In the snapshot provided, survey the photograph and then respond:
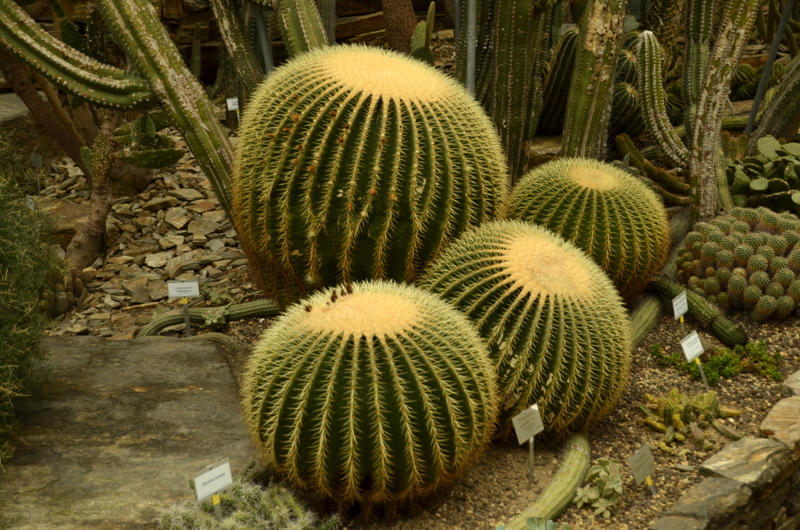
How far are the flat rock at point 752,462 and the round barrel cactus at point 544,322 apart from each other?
0.41 metres

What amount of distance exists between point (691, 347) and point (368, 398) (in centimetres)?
161

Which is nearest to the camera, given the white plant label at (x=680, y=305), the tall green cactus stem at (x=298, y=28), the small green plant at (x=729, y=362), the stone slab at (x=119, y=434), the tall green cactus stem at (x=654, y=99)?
the stone slab at (x=119, y=434)

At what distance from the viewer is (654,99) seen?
4.44 metres

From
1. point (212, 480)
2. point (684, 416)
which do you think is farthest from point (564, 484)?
point (212, 480)

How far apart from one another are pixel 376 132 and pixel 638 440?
4.78ft

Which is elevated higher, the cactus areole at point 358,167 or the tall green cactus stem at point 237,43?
the tall green cactus stem at point 237,43

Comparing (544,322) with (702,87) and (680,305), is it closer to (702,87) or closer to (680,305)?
(680,305)

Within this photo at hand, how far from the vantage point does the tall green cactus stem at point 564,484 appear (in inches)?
99.7

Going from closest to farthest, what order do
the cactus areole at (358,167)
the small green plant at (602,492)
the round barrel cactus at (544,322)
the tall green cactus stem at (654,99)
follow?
the small green plant at (602,492) < the round barrel cactus at (544,322) < the cactus areole at (358,167) < the tall green cactus stem at (654,99)

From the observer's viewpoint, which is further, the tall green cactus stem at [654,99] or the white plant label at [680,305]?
the tall green cactus stem at [654,99]

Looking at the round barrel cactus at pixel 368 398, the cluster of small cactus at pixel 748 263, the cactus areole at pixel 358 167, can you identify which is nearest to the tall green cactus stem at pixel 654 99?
the cluster of small cactus at pixel 748 263

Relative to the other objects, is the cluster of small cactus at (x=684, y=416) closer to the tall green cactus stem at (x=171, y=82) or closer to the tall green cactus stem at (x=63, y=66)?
the tall green cactus stem at (x=171, y=82)

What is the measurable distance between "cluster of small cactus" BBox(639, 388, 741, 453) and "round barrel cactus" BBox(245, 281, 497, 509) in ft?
3.08

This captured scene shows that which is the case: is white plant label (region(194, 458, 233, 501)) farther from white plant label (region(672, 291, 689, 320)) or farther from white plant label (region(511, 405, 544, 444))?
white plant label (region(672, 291, 689, 320))
